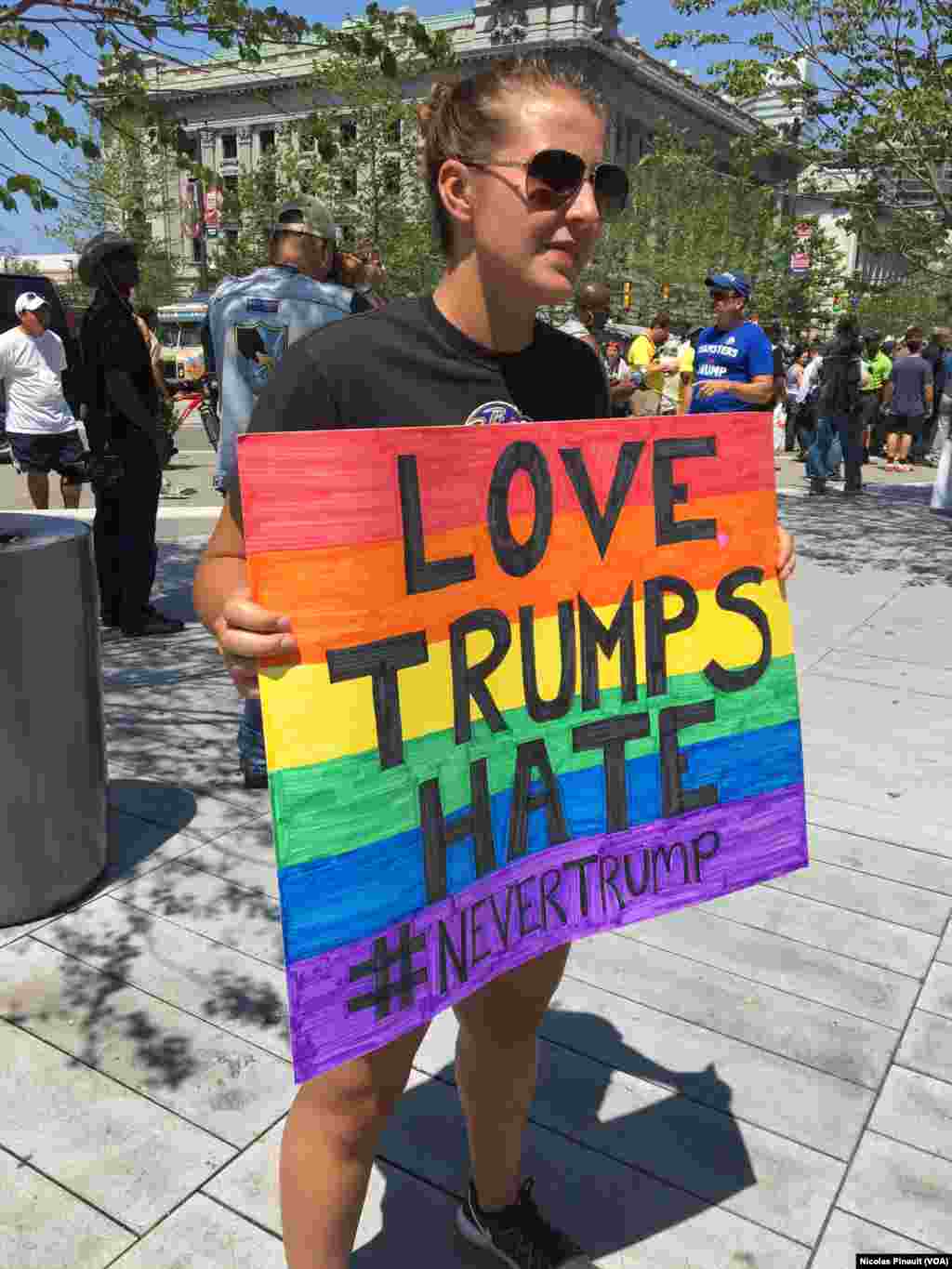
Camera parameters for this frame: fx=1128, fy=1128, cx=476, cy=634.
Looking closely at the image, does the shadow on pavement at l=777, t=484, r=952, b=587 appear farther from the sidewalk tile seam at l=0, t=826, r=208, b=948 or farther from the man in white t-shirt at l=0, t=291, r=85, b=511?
the sidewalk tile seam at l=0, t=826, r=208, b=948

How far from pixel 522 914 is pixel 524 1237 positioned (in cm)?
76

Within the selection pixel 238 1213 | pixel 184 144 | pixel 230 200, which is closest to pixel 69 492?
pixel 230 200

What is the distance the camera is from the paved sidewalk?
2168 mm

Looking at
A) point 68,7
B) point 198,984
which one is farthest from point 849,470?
point 198,984

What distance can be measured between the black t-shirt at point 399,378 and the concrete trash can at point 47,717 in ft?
5.83

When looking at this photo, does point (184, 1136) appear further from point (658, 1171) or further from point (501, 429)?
point (501, 429)

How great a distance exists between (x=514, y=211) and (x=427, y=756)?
0.75 metres

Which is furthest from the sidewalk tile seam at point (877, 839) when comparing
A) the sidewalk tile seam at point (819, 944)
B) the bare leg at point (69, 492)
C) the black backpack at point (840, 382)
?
the black backpack at point (840, 382)

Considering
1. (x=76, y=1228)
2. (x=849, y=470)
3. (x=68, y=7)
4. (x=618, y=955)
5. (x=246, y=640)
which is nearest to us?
(x=246, y=640)

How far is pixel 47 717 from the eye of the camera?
125 inches

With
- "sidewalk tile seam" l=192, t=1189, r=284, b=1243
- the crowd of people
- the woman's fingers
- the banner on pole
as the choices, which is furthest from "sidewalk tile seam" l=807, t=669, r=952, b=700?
the woman's fingers

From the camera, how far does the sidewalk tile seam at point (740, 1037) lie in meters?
2.63

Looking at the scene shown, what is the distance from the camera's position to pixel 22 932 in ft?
10.5

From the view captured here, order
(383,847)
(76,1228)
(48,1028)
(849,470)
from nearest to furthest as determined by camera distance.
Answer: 1. (383,847)
2. (76,1228)
3. (48,1028)
4. (849,470)
